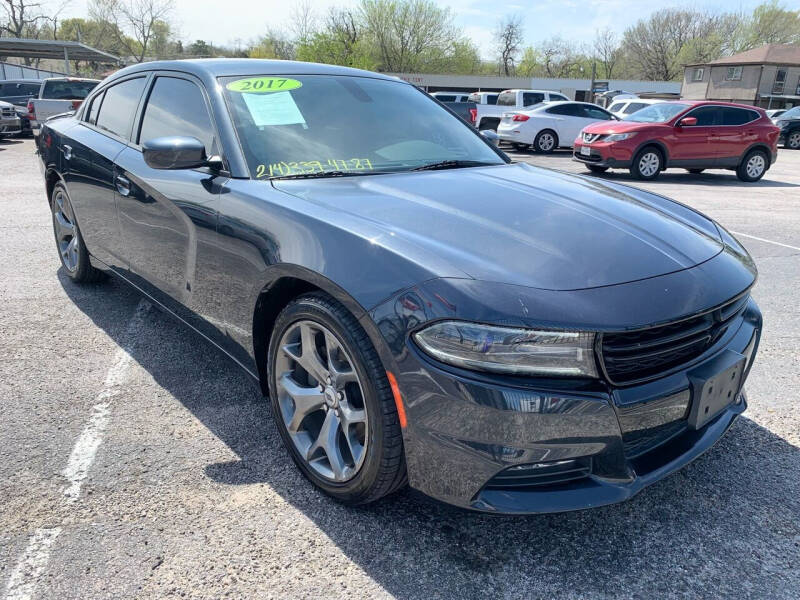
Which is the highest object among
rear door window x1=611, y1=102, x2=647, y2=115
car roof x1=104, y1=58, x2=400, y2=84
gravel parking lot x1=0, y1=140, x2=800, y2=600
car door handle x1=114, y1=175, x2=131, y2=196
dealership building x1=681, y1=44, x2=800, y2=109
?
dealership building x1=681, y1=44, x2=800, y2=109

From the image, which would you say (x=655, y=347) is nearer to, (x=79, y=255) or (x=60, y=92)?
(x=79, y=255)

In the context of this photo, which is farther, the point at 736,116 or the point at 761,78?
the point at 761,78

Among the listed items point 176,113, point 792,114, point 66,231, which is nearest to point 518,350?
point 176,113

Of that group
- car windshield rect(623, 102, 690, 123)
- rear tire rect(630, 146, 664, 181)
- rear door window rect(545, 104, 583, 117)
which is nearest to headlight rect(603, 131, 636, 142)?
rear tire rect(630, 146, 664, 181)

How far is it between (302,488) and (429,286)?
1.06 meters

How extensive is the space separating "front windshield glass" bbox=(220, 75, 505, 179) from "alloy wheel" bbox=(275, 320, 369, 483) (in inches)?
30.8

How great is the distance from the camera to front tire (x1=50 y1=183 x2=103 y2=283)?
4.40 m

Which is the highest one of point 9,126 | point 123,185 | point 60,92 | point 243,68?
point 243,68

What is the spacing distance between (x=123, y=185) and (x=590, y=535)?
9.48 ft

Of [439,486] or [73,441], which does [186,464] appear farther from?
[439,486]

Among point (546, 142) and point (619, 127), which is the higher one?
point (619, 127)

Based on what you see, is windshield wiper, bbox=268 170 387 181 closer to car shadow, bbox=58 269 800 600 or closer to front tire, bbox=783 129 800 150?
car shadow, bbox=58 269 800 600

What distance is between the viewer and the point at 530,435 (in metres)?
1.77

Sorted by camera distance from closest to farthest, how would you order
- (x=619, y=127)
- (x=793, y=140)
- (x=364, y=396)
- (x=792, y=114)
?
1. (x=364, y=396)
2. (x=619, y=127)
3. (x=793, y=140)
4. (x=792, y=114)
